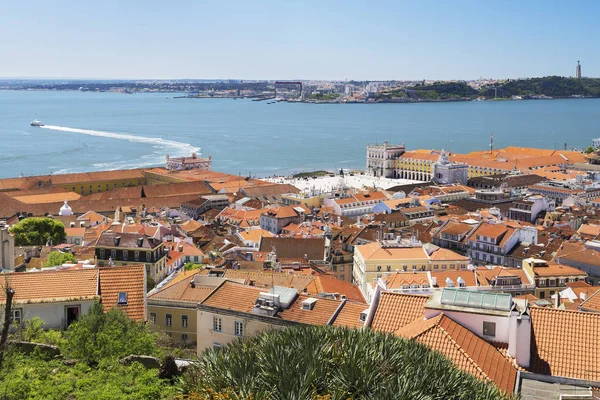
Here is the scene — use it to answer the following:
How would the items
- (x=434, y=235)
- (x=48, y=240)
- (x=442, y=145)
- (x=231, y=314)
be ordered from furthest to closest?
(x=442, y=145)
(x=434, y=235)
(x=48, y=240)
(x=231, y=314)

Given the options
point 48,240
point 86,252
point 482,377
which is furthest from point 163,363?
point 48,240

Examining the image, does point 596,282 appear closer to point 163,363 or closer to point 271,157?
point 163,363

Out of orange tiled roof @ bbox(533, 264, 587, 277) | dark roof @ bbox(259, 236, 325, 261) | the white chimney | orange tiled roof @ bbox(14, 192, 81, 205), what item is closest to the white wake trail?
orange tiled roof @ bbox(14, 192, 81, 205)

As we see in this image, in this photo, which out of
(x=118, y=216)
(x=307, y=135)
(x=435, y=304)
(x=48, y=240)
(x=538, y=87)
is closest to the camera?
(x=435, y=304)

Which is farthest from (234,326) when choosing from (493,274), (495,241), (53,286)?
(495,241)

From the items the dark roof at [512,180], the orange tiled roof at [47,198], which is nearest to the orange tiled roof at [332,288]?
the orange tiled roof at [47,198]

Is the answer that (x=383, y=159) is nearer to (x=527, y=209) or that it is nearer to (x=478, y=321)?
(x=527, y=209)

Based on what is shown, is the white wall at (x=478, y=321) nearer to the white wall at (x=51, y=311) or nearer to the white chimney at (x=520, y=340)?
the white chimney at (x=520, y=340)
